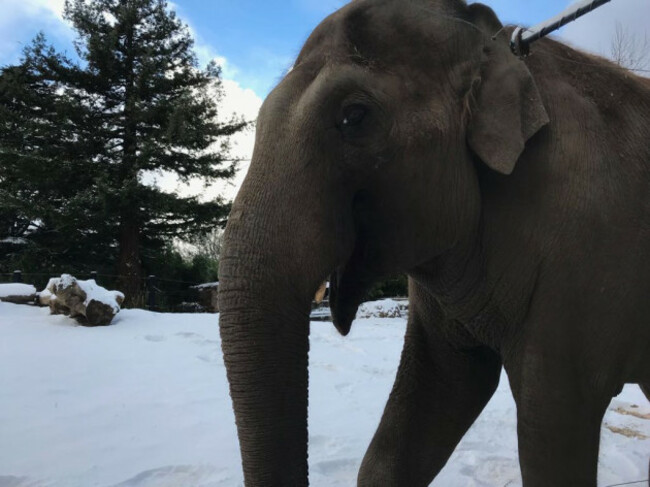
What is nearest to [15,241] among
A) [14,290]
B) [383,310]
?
[14,290]

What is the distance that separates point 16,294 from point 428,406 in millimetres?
10089

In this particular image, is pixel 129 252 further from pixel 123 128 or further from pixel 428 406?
pixel 428 406

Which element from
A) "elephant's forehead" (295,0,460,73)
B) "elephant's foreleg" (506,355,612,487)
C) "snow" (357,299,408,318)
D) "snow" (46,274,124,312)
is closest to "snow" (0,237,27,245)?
"snow" (46,274,124,312)

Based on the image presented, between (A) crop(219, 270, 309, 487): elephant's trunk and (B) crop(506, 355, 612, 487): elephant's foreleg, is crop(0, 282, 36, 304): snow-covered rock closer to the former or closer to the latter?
(A) crop(219, 270, 309, 487): elephant's trunk

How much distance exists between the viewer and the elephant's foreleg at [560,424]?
5.25ft

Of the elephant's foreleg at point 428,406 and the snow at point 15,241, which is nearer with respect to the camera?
the elephant's foreleg at point 428,406

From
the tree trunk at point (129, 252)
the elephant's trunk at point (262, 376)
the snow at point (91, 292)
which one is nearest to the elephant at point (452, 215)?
the elephant's trunk at point (262, 376)

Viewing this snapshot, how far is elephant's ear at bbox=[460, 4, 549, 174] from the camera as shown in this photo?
1.59 meters

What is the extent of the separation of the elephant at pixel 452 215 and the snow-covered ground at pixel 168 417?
1.92m

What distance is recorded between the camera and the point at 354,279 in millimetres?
1667

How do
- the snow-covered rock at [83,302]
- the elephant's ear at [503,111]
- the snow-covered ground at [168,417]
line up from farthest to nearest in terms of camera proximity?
the snow-covered rock at [83,302] < the snow-covered ground at [168,417] < the elephant's ear at [503,111]

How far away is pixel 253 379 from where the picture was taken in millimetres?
1324

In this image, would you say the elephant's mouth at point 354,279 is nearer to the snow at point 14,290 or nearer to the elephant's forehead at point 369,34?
the elephant's forehead at point 369,34

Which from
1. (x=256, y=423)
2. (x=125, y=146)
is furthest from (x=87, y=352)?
(x=125, y=146)
